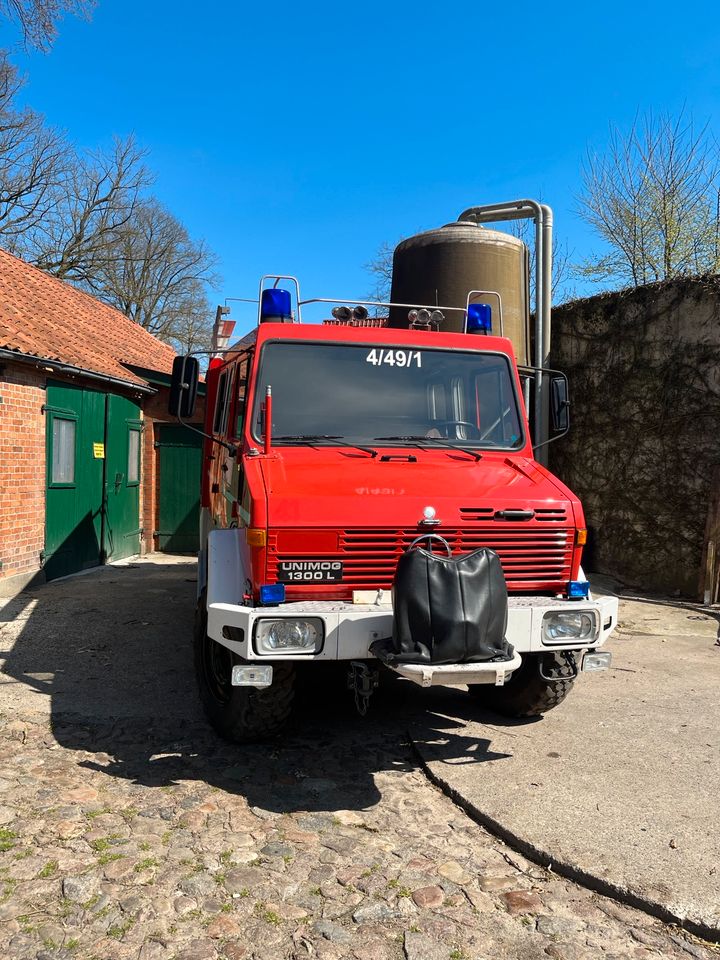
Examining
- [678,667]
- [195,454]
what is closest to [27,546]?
[195,454]

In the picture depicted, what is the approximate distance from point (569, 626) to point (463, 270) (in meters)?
5.61

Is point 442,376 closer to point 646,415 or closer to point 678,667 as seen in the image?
point 678,667

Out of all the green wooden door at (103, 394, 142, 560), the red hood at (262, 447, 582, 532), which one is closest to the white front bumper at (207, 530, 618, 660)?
the red hood at (262, 447, 582, 532)

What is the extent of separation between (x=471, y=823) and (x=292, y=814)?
891mm

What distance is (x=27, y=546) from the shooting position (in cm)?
938

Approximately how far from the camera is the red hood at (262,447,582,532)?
4.09 metres

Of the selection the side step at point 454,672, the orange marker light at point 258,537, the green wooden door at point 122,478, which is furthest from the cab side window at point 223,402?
the green wooden door at point 122,478

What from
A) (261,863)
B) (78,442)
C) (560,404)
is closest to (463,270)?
(560,404)

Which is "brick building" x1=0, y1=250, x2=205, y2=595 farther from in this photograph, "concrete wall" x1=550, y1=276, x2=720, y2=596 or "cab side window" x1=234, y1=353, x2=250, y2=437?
"concrete wall" x1=550, y1=276, x2=720, y2=596

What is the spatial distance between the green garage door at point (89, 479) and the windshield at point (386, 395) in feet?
19.7

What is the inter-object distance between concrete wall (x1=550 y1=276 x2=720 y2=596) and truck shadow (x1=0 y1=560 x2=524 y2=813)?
5.12 m

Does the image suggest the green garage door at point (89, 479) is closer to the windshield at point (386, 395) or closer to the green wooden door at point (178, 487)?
the green wooden door at point (178, 487)

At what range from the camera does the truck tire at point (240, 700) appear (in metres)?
4.33

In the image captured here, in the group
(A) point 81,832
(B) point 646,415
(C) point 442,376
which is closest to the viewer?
(A) point 81,832
